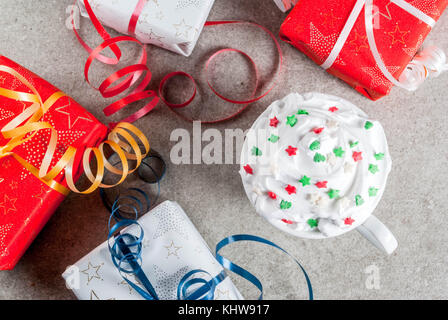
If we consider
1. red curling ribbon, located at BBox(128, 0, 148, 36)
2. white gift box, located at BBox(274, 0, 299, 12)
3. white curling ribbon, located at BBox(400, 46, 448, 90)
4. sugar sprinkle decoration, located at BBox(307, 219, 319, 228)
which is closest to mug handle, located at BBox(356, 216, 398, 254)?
sugar sprinkle decoration, located at BBox(307, 219, 319, 228)

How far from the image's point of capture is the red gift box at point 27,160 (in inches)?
27.1

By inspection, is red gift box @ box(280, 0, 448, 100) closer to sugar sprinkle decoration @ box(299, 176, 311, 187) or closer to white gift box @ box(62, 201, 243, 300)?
sugar sprinkle decoration @ box(299, 176, 311, 187)

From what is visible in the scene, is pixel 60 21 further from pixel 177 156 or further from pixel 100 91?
pixel 177 156

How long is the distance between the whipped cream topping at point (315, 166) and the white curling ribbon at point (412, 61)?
0.48ft

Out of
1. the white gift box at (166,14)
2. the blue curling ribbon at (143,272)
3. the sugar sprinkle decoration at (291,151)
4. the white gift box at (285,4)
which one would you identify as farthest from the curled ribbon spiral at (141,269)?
the white gift box at (285,4)

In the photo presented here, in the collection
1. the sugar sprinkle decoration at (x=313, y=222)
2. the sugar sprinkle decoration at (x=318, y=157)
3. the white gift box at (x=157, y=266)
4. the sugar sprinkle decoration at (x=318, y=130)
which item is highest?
the sugar sprinkle decoration at (x=318, y=130)

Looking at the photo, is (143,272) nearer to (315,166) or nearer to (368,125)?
(315,166)

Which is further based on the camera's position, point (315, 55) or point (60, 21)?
point (60, 21)

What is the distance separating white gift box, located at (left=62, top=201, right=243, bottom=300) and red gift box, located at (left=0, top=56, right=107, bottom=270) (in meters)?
0.13

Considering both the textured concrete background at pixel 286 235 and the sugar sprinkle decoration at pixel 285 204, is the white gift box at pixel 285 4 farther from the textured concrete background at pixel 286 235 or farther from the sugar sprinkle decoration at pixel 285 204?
the sugar sprinkle decoration at pixel 285 204

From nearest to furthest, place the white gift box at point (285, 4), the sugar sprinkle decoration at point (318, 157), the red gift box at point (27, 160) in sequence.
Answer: the sugar sprinkle decoration at point (318, 157) < the red gift box at point (27, 160) < the white gift box at point (285, 4)

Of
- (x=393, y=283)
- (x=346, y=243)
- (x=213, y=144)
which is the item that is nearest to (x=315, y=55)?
(x=213, y=144)

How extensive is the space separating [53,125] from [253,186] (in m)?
0.41

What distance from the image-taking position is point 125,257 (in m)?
0.69
